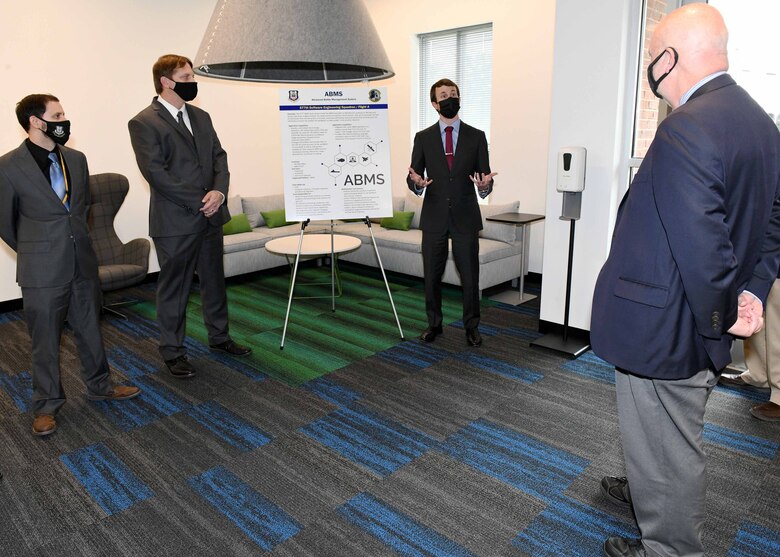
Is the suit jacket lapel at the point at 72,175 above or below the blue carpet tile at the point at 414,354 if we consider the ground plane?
above

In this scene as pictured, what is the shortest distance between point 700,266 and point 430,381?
223cm

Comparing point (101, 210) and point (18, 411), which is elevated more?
point (101, 210)

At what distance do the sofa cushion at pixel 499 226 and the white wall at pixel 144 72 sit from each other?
228 mm

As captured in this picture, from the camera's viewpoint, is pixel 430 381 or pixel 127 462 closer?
pixel 127 462

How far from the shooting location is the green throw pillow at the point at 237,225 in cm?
605

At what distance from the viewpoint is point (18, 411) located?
3215 millimetres

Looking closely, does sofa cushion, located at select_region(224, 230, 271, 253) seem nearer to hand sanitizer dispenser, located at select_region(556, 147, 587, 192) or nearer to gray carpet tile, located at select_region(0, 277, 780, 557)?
gray carpet tile, located at select_region(0, 277, 780, 557)

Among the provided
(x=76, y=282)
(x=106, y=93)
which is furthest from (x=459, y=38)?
(x=76, y=282)

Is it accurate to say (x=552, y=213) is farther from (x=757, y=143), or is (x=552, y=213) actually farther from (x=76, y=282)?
(x=76, y=282)

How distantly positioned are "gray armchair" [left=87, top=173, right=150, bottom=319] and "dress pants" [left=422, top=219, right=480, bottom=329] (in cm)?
253

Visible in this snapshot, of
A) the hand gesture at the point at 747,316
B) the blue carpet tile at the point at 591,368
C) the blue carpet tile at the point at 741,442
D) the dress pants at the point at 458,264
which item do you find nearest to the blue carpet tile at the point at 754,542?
the blue carpet tile at the point at 741,442

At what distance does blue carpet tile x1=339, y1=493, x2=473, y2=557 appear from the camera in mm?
2113

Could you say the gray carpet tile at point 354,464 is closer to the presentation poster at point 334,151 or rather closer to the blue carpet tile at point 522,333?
the blue carpet tile at point 522,333

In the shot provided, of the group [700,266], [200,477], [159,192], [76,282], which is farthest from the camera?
[159,192]
